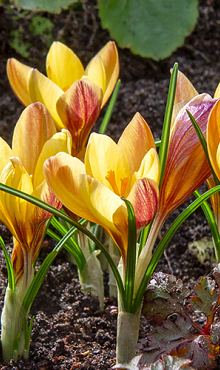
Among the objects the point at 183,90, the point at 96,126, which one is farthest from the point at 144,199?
the point at 96,126

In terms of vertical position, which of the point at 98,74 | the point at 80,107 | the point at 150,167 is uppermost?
the point at 98,74

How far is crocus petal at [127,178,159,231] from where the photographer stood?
2.05ft

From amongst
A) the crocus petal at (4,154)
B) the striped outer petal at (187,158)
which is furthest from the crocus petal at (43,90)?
the striped outer petal at (187,158)

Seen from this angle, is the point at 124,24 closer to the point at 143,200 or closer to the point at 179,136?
the point at 179,136

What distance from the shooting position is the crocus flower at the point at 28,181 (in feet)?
2.32

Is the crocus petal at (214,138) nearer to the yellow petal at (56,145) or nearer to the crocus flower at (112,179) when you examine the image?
the crocus flower at (112,179)

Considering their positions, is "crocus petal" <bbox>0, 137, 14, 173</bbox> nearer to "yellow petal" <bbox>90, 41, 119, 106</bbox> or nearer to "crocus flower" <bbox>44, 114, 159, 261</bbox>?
"crocus flower" <bbox>44, 114, 159, 261</bbox>

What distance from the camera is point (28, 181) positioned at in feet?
2.34

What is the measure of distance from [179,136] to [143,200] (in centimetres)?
14

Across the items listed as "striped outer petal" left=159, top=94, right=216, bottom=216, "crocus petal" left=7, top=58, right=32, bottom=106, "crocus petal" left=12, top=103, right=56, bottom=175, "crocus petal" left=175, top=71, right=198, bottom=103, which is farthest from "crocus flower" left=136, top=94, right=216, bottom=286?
"crocus petal" left=7, top=58, right=32, bottom=106

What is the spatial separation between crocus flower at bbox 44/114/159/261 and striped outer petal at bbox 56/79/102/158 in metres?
0.22

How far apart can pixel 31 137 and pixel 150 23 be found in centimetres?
122

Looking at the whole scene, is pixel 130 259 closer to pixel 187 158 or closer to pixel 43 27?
pixel 187 158

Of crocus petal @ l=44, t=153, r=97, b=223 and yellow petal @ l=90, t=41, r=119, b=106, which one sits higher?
yellow petal @ l=90, t=41, r=119, b=106
